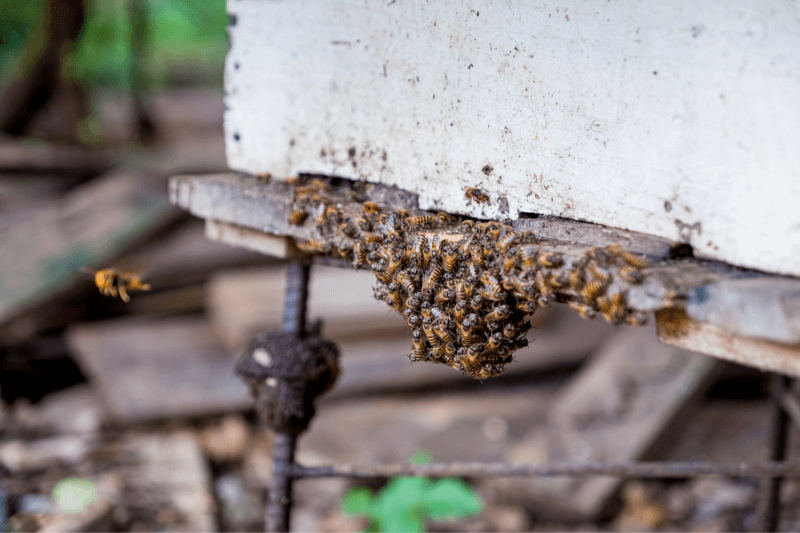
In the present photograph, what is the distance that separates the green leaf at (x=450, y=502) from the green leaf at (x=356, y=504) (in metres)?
0.38

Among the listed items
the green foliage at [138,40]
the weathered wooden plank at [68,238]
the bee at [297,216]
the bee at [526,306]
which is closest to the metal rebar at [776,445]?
the bee at [526,306]

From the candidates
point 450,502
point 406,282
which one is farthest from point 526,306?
point 450,502

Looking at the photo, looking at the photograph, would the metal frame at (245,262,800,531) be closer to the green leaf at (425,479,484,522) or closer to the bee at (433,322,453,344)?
the bee at (433,322,453,344)

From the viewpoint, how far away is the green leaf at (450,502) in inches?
148

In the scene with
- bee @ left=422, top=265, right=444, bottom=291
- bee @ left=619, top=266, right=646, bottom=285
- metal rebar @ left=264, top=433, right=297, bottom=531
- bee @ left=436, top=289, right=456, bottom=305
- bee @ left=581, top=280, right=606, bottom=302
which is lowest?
metal rebar @ left=264, top=433, right=297, bottom=531

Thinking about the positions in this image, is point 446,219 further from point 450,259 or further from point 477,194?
point 450,259

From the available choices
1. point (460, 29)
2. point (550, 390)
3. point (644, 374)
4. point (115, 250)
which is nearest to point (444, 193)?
point (460, 29)

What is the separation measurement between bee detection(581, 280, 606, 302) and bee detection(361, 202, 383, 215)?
627 millimetres

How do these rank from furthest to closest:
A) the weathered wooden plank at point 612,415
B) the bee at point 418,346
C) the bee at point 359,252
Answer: the weathered wooden plank at point 612,415 < the bee at point 359,252 < the bee at point 418,346

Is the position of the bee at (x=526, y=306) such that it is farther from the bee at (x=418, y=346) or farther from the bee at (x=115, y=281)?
the bee at (x=115, y=281)

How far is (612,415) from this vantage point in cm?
417

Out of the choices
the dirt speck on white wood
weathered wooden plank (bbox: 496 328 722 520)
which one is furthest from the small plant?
the dirt speck on white wood

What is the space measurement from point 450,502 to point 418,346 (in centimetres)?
259

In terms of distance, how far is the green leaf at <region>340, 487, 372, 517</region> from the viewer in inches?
153
